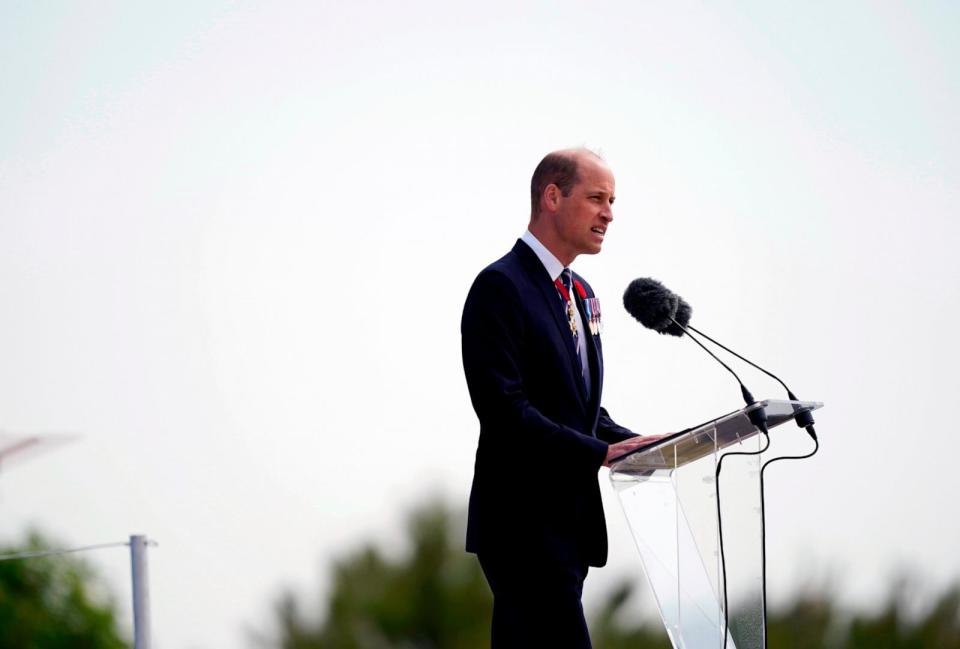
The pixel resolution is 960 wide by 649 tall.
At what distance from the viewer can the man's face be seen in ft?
12.3

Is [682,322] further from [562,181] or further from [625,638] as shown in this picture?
[625,638]

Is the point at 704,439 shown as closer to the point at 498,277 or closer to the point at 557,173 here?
the point at 498,277

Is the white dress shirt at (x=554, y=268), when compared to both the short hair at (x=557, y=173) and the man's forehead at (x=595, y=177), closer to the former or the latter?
the short hair at (x=557, y=173)

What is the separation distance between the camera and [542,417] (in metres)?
3.45

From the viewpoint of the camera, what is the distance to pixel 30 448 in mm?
2199

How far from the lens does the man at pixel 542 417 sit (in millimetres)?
3471

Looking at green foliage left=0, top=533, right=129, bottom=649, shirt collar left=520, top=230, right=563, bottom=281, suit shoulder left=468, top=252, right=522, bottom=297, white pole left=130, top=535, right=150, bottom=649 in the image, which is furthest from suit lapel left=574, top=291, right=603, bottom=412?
green foliage left=0, top=533, right=129, bottom=649

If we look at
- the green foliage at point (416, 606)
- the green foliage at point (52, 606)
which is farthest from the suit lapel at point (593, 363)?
the green foliage at point (52, 606)

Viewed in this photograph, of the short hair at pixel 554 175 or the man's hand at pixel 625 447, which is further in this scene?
the short hair at pixel 554 175

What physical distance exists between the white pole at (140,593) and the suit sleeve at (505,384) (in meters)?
1.13

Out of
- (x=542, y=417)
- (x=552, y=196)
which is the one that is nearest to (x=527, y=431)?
(x=542, y=417)

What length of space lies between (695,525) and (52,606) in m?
20.6

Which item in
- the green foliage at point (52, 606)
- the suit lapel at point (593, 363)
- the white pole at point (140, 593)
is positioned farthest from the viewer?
the green foliage at point (52, 606)

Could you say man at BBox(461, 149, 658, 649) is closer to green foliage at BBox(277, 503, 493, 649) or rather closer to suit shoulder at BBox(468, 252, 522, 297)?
suit shoulder at BBox(468, 252, 522, 297)
